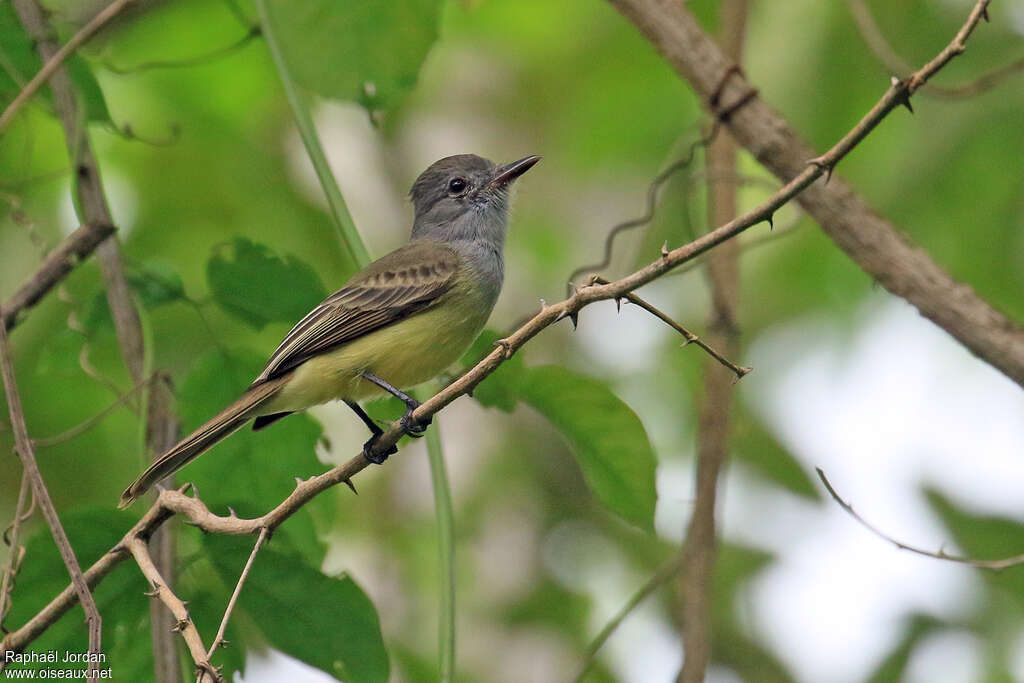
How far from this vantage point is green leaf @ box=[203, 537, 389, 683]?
3.15 metres

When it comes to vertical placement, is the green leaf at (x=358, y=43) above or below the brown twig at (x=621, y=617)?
above

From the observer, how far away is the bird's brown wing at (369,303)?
386 centimetres

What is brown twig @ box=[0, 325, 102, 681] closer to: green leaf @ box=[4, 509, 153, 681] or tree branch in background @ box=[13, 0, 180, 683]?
green leaf @ box=[4, 509, 153, 681]

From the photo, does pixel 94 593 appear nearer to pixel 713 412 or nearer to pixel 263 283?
pixel 263 283

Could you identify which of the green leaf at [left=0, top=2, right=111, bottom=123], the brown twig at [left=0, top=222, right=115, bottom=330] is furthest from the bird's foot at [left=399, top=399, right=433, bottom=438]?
the green leaf at [left=0, top=2, right=111, bottom=123]

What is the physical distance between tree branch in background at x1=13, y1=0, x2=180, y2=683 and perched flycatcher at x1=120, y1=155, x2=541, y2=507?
1.28 feet

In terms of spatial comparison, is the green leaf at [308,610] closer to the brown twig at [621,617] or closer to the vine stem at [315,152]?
the brown twig at [621,617]

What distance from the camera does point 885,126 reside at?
557cm

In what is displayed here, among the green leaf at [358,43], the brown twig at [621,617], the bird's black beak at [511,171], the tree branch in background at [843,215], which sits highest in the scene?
Answer: the bird's black beak at [511,171]

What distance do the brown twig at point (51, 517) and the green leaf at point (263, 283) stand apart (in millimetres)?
676

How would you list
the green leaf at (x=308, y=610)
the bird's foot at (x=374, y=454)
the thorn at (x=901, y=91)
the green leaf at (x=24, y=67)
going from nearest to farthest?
1. the thorn at (x=901, y=91)
2. the bird's foot at (x=374, y=454)
3. the green leaf at (x=308, y=610)
4. the green leaf at (x=24, y=67)

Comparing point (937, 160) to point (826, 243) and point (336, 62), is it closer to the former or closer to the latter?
point (826, 243)

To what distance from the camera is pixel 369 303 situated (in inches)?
160

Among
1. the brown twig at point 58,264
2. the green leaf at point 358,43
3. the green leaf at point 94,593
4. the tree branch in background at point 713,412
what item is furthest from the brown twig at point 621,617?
the brown twig at point 58,264
